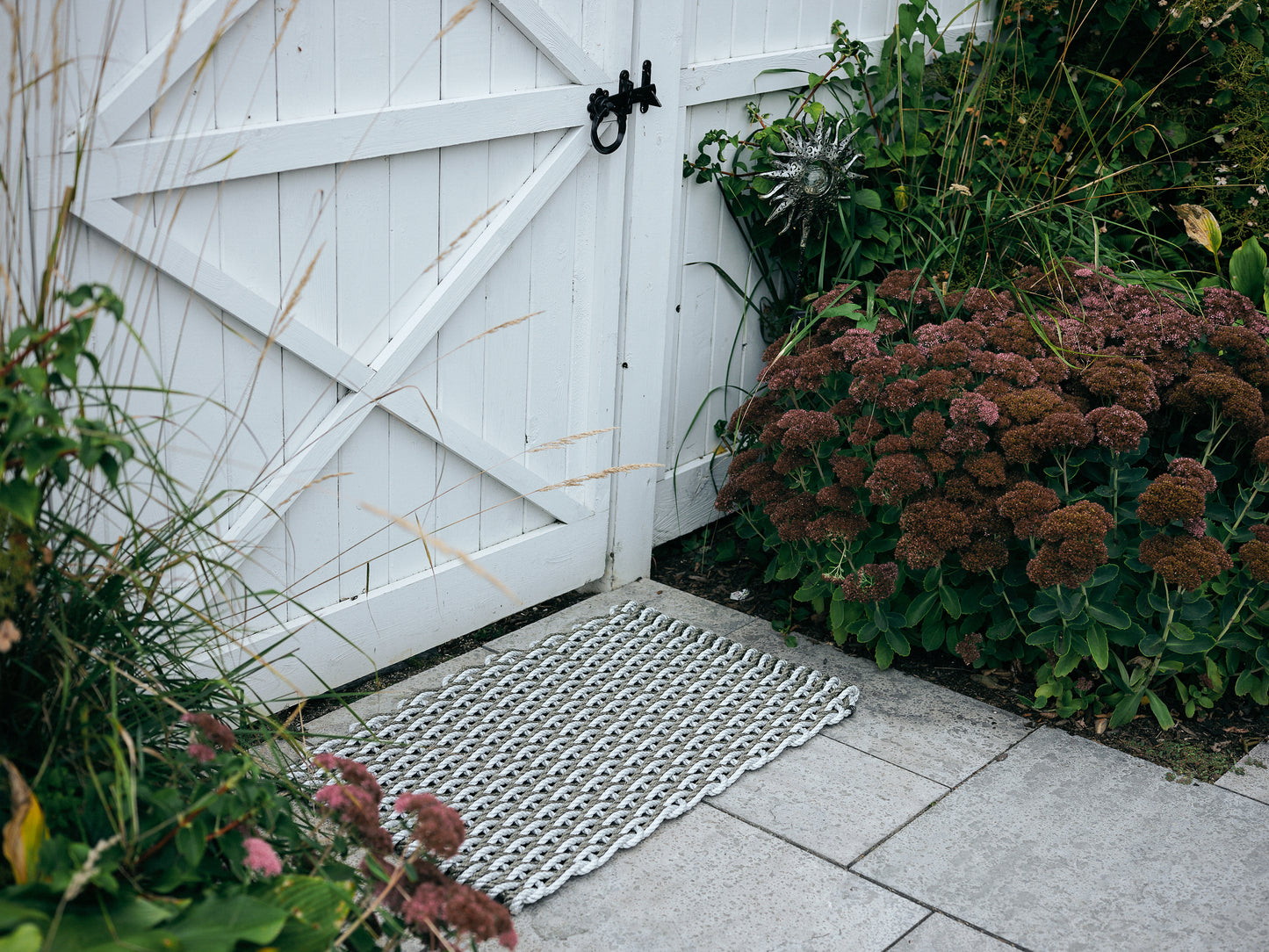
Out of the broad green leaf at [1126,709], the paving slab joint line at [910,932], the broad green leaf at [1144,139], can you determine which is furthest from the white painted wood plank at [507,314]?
the broad green leaf at [1144,139]

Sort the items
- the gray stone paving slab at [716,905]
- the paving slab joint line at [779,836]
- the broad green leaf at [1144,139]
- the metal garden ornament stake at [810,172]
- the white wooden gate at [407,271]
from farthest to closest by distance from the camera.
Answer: the broad green leaf at [1144,139] → the metal garden ornament stake at [810,172] → the paving slab joint line at [779,836] → the white wooden gate at [407,271] → the gray stone paving slab at [716,905]

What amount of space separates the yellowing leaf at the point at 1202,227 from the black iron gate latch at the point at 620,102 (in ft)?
5.77

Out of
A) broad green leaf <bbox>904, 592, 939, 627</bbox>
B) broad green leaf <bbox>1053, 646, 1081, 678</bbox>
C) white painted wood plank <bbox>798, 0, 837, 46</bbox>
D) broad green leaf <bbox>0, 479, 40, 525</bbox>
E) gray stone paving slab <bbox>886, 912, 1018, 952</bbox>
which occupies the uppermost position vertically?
white painted wood plank <bbox>798, 0, 837, 46</bbox>

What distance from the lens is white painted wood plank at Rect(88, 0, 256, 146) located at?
7.47 feet

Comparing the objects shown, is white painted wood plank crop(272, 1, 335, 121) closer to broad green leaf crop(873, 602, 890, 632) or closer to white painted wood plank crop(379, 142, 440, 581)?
white painted wood plank crop(379, 142, 440, 581)

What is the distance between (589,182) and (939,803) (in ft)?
6.19

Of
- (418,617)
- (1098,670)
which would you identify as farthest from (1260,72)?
(418,617)

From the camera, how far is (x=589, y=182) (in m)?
3.42

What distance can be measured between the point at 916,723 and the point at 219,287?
6.51 feet

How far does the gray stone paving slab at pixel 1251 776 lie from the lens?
287cm

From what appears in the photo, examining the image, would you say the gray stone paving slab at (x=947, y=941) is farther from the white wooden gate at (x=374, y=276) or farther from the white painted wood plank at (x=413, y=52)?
the white painted wood plank at (x=413, y=52)

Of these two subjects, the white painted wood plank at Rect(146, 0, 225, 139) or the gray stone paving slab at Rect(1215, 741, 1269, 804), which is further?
the gray stone paving slab at Rect(1215, 741, 1269, 804)

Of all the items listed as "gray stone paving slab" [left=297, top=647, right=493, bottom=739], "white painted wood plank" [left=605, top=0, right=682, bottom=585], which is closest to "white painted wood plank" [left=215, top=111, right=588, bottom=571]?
"white painted wood plank" [left=605, top=0, right=682, bottom=585]

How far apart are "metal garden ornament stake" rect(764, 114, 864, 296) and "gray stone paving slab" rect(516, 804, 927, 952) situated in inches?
78.1
